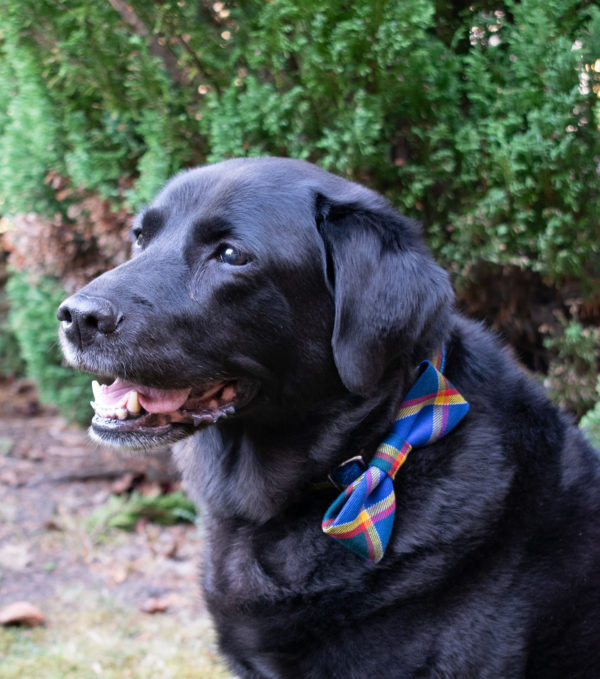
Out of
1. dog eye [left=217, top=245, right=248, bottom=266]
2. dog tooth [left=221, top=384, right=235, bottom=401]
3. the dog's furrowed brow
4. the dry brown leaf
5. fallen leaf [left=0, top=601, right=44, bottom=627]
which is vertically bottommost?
the dry brown leaf

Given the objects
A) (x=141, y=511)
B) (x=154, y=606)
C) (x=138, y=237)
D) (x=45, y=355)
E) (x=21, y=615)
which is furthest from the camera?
(x=45, y=355)

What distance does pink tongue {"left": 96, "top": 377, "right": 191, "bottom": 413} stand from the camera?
87.5 inches

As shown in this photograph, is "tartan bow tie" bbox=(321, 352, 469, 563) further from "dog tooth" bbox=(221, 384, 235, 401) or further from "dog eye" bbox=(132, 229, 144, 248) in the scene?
"dog eye" bbox=(132, 229, 144, 248)

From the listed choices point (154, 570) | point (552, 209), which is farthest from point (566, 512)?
point (154, 570)

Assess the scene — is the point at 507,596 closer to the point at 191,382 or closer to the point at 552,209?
the point at 191,382

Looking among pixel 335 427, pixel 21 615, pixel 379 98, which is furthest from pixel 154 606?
pixel 379 98

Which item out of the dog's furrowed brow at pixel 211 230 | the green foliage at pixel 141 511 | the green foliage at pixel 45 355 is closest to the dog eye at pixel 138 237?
the dog's furrowed brow at pixel 211 230

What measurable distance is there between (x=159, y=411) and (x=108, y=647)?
5.26 feet

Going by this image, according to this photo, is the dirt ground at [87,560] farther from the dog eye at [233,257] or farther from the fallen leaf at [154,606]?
the dog eye at [233,257]

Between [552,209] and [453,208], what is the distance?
0.46 metres

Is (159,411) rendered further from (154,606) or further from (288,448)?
Result: (154,606)

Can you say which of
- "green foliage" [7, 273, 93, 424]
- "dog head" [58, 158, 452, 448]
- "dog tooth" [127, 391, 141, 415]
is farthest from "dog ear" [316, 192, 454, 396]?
"green foliage" [7, 273, 93, 424]

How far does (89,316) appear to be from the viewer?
2.04 meters

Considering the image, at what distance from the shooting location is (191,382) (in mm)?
2150
